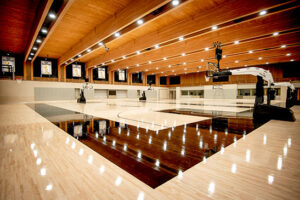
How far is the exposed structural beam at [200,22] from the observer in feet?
18.1

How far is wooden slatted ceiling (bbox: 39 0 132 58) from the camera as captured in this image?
6.43 m

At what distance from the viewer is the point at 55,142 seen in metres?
2.50

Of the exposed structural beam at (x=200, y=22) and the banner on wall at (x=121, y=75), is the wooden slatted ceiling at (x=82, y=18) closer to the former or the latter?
the exposed structural beam at (x=200, y=22)

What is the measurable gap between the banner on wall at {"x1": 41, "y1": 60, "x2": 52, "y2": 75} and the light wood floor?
17.6 metres

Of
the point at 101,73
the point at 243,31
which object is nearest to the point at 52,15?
the point at 243,31

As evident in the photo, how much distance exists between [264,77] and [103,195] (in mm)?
6026

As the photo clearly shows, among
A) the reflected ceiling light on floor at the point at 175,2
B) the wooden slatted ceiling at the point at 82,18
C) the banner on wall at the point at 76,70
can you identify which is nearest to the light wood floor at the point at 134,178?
the reflected ceiling light on floor at the point at 175,2

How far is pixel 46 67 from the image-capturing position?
54.2 ft

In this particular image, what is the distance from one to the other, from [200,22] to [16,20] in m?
9.74

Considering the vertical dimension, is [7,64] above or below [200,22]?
below

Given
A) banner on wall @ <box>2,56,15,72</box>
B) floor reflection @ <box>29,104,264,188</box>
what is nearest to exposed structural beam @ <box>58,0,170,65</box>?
floor reflection @ <box>29,104,264,188</box>

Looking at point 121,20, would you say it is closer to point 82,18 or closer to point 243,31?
point 82,18

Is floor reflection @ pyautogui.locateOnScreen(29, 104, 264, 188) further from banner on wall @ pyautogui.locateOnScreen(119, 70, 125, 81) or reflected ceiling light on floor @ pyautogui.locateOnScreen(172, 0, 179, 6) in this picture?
banner on wall @ pyautogui.locateOnScreen(119, 70, 125, 81)

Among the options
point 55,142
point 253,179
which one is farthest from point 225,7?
point 55,142
